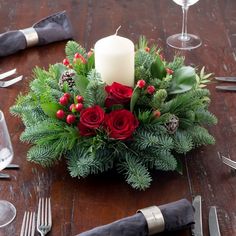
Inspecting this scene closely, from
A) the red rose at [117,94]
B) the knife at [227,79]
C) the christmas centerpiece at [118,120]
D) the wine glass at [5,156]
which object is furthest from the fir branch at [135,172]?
the knife at [227,79]

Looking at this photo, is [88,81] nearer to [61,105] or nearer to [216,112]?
[61,105]

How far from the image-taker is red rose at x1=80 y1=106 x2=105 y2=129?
98 cm

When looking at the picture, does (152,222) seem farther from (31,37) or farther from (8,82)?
(31,37)

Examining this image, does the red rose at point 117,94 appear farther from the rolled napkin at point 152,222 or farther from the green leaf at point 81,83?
the rolled napkin at point 152,222

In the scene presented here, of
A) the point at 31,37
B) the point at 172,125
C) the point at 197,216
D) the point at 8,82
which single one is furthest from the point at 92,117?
the point at 31,37

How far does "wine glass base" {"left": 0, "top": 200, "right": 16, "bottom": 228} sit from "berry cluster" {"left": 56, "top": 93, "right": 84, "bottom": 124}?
187mm

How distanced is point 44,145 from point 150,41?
2.22 feet

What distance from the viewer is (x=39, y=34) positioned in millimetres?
1555

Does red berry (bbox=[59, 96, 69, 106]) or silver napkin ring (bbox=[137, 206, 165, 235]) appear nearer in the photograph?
silver napkin ring (bbox=[137, 206, 165, 235])

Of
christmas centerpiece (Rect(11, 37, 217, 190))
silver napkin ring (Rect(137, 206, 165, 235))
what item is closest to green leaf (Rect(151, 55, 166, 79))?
christmas centerpiece (Rect(11, 37, 217, 190))

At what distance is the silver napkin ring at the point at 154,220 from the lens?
34.8 inches

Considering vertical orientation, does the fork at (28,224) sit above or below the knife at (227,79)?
above

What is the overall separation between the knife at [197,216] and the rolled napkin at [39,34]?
78 centimetres

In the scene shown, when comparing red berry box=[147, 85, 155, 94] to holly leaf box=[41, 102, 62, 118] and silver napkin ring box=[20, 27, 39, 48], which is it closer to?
holly leaf box=[41, 102, 62, 118]
